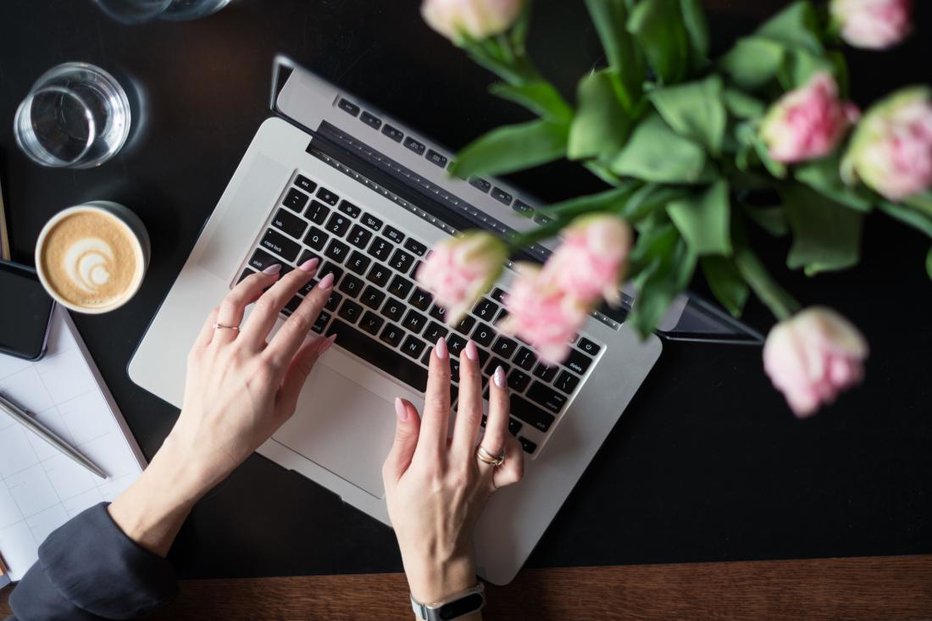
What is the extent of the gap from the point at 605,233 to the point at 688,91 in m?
0.14

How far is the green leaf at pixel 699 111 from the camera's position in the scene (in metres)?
0.45

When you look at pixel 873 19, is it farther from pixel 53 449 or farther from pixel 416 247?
pixel 53 449

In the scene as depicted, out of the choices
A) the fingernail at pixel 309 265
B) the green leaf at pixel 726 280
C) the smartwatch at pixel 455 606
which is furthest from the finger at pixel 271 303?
the green leaf at pixel 726 280

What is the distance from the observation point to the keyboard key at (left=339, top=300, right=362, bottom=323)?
84 centimetres

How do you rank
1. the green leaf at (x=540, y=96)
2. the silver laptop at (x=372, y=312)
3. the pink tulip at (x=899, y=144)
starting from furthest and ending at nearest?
the silver laptop at (x=372, y=312)
the green leaf at (x=540, y=96)
the pink tulip at (x=899, y=144)

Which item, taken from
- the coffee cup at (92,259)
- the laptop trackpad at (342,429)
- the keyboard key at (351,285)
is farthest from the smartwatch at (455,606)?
the coffee cup at (92,259)

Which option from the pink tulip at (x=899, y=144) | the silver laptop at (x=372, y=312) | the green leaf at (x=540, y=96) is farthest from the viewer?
the silver laptop at (x=372, y=312)

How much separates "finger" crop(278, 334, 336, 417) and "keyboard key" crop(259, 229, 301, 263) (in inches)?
3.4

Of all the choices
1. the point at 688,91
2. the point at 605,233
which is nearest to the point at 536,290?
the point at 605,233

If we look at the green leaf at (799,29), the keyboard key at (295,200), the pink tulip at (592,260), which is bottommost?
the keyboard key at (295,200)

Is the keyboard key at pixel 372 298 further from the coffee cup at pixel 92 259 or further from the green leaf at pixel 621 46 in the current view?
the green leaf at pixel 621 46

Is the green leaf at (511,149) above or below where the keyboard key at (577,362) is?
above

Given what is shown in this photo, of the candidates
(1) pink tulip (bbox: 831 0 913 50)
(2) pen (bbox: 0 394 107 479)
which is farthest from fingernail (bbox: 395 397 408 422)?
(1) pink tulip (bbox: 831 0 913 50)

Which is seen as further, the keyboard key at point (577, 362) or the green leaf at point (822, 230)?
the keyboard key at point (577, 362)
